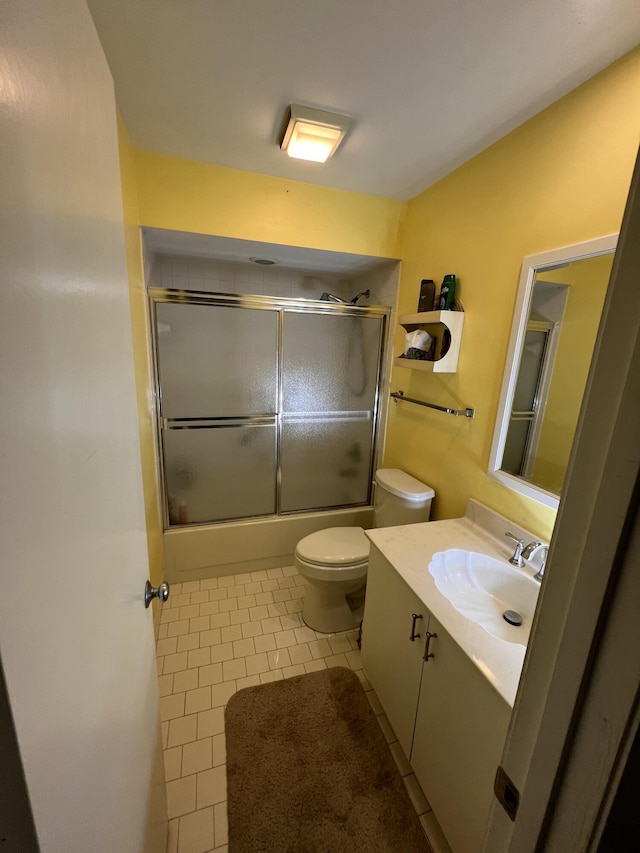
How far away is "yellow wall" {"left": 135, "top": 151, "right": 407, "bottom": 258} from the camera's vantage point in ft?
5.69

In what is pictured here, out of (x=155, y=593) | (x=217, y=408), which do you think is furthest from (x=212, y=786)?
(x=217, y=408)

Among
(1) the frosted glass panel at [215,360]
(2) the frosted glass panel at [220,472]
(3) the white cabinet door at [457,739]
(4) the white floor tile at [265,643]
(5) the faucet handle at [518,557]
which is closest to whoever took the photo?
(3) the white cabinet door at [457,739]

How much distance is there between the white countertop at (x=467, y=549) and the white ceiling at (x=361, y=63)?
155 cm

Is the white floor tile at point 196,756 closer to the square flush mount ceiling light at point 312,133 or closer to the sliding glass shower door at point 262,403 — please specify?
the sliding glass shower door at point 262,403

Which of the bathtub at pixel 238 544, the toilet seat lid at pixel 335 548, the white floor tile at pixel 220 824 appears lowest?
the white floor tile at pixel 220 824

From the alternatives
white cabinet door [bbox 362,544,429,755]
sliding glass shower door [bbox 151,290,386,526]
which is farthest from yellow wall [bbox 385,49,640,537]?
white cabinet door [bbox 362,544,429,755]

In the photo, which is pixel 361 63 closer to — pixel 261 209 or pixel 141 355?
pixel 261 209

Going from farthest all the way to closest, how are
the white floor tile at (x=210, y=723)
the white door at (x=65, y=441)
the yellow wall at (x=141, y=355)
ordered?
the yellow wall at (x=141, y=355), the white floor tile at (x=210, y=723), the white door at (x=65, y=441)

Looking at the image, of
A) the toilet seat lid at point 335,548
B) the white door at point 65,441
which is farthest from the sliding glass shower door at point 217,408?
the white door at point 65,441

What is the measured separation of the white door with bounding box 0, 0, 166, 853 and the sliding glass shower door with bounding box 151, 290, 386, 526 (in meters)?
1.41

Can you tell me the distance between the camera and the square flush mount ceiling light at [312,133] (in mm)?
1355

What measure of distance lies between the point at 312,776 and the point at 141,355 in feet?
6.32

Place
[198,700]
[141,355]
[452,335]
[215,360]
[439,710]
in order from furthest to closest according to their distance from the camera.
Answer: [215,360] → [141,355] → [452,335] → [198,700] → [439,710]

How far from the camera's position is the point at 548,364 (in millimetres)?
1278
